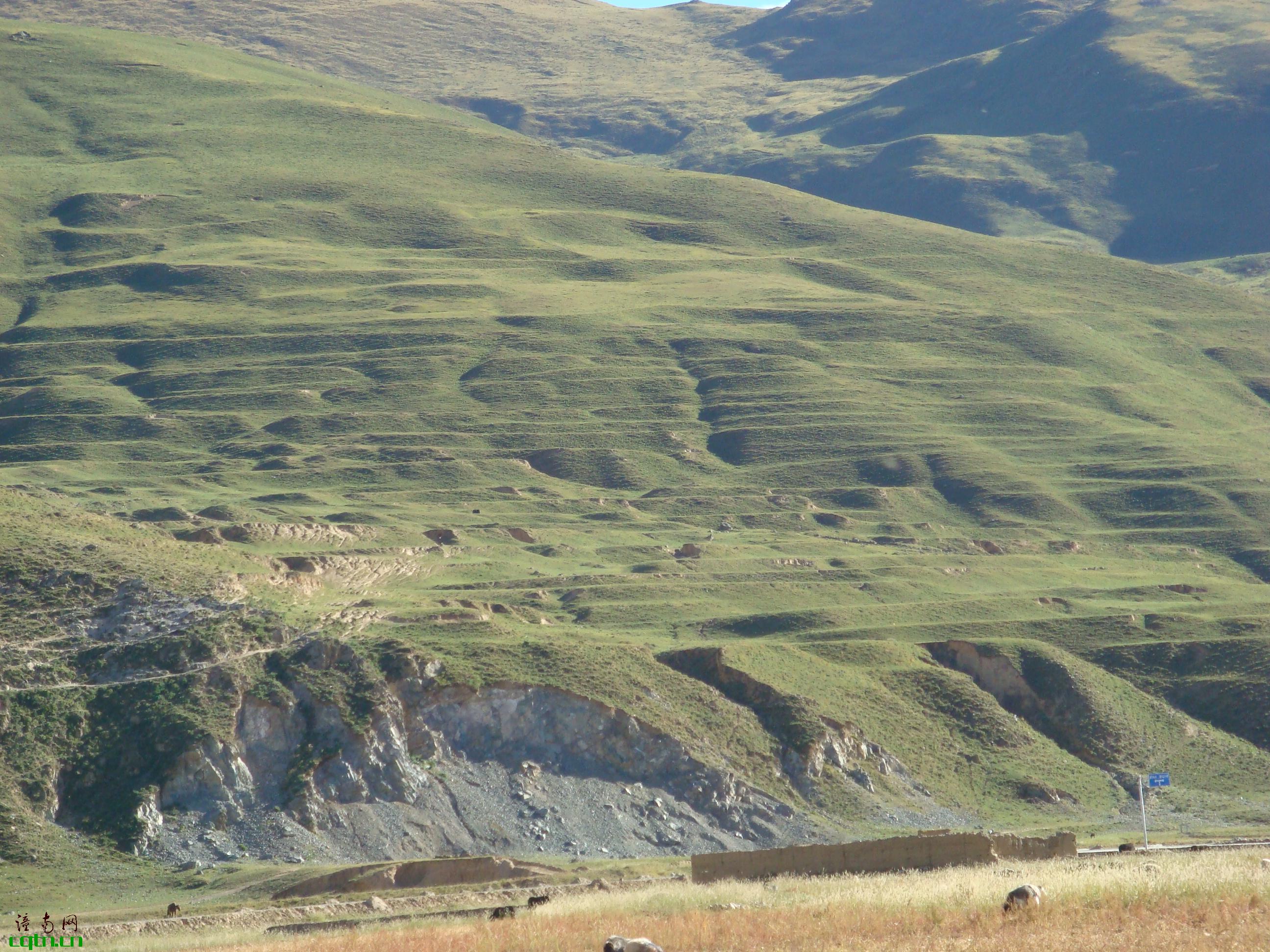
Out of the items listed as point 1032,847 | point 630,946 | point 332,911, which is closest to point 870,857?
point 1032,847

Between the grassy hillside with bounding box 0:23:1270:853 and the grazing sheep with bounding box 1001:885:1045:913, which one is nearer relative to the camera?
the grazing sheep with bounding box 1001:885:1045:913

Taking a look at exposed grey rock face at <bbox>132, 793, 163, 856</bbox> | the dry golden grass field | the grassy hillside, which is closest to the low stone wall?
the dry golden grass field

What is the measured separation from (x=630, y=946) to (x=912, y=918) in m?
5.18

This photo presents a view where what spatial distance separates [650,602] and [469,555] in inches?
693

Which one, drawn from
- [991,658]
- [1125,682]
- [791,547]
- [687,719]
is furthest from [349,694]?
[791,547]

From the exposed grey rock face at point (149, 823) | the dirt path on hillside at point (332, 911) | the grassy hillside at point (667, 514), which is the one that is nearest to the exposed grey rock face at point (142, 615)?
the grassy hillside at point (667, 514)

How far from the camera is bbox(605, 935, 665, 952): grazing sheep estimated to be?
84.3ft

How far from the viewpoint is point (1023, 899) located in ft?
88.0

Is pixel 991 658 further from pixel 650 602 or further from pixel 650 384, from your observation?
pixel 650 384

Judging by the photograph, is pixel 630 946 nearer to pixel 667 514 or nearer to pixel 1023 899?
pixel 1023 899

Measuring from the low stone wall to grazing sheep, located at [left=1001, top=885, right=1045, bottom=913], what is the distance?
14175 millimetres

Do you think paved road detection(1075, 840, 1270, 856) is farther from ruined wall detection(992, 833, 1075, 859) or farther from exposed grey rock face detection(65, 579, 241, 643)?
exposed grey rock face detection(65, 579, 241, 643)

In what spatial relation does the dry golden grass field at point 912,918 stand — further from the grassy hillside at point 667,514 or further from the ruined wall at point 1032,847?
the grassy hillside at point 667,514

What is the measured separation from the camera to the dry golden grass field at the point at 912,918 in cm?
2492
